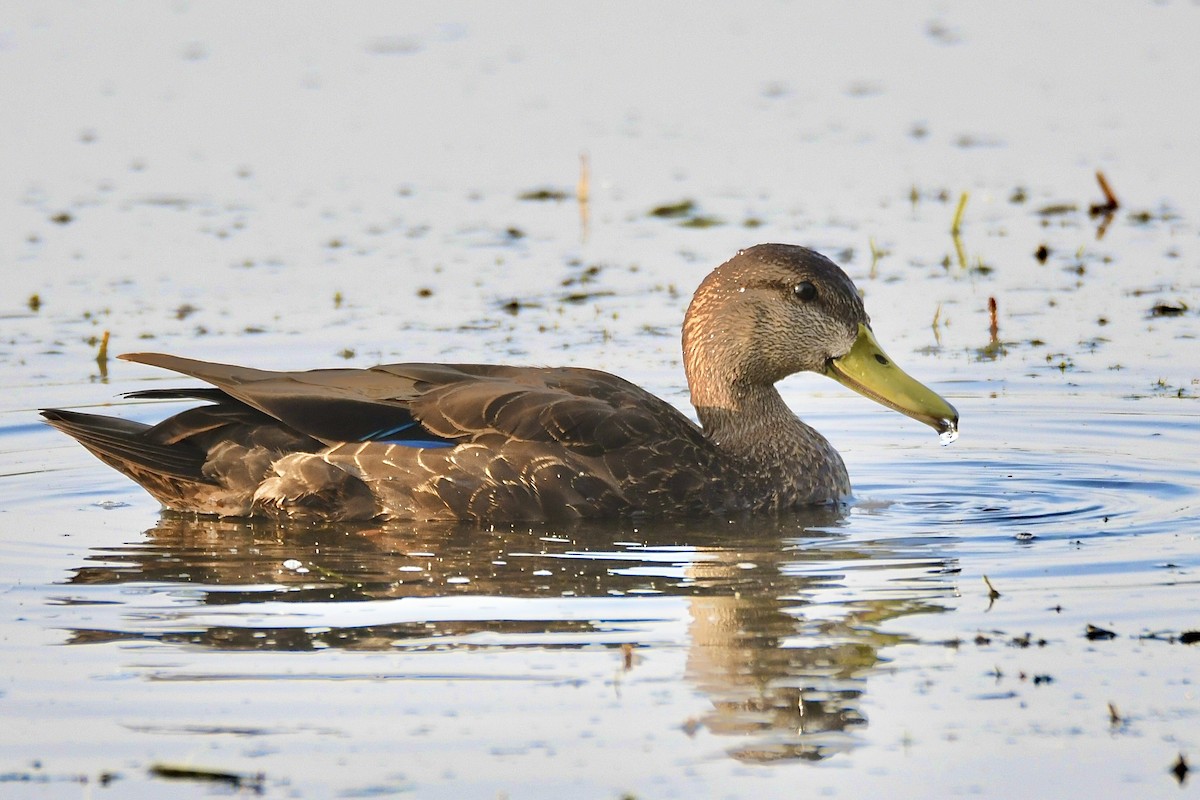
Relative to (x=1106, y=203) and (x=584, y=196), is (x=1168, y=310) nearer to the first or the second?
(x=1106, y=203)

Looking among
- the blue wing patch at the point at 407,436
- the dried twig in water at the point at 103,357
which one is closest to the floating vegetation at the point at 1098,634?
the blue wing patch at the point at 407,436

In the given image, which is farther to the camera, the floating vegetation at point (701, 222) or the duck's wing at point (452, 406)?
the floating vegetation at point (701, 222)

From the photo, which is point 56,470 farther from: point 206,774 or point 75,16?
point 75,16

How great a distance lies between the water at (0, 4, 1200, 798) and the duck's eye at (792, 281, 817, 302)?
3.51ft

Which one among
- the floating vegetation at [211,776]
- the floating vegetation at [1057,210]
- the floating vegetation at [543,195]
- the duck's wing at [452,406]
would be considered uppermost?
the floating vegetation at [543,195]

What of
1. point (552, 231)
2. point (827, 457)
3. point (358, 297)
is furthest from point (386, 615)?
point (552, 231)

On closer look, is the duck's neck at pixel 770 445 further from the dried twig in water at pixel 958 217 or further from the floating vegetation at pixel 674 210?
the floating vegetation at pixel 674 210

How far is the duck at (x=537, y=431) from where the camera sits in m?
9.41

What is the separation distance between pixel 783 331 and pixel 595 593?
2.41 metres

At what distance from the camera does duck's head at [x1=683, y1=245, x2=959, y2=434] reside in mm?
9852

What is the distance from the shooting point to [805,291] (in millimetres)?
9867

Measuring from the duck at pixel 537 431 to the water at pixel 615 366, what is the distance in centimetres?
22

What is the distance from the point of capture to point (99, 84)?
1928cm

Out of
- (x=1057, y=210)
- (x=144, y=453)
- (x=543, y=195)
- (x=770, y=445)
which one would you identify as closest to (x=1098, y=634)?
(x=770, y=445)
